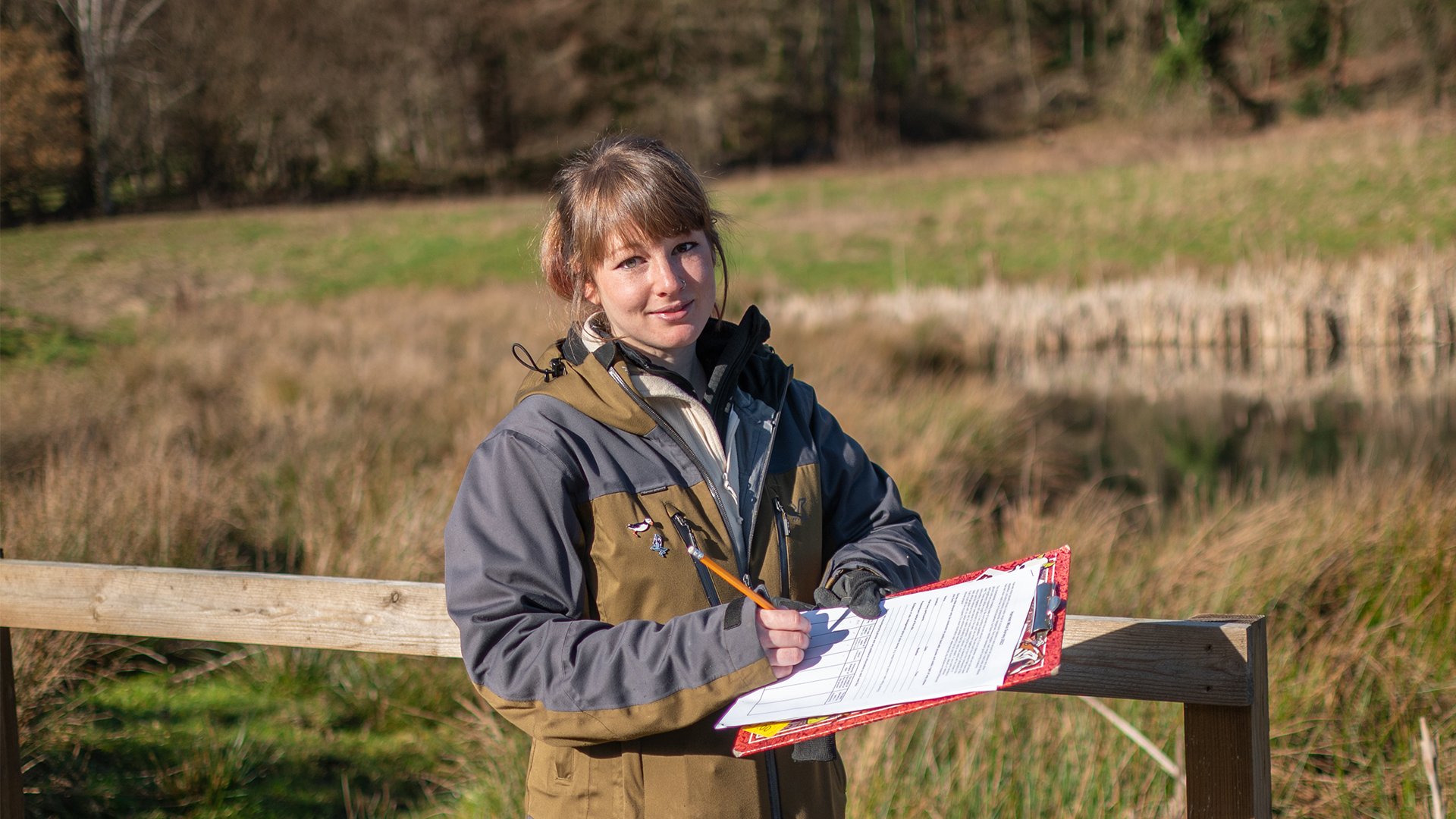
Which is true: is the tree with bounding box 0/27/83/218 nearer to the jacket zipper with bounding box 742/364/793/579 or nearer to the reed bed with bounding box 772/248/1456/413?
the jacket zipper with bounding box 742/364/793/579

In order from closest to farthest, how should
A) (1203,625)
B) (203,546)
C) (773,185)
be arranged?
(1203,625) → (203,546) → (773,185)

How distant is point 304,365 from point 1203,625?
8.49 meters

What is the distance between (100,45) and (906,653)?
654 centimetres

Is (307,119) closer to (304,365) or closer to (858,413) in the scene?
(304,365)

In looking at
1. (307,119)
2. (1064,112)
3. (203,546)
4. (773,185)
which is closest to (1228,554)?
(203,546)

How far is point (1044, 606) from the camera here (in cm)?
142

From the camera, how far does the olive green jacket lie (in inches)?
57.6

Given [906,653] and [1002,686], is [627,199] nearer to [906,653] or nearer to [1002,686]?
[906,653]

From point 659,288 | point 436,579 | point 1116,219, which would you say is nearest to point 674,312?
point 659,288

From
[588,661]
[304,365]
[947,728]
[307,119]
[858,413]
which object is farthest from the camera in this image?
[307,119]

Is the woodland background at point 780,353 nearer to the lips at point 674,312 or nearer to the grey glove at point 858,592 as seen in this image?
the lips at point 674,312

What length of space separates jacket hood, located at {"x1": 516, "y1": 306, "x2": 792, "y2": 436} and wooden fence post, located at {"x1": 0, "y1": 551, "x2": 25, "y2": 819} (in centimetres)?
147

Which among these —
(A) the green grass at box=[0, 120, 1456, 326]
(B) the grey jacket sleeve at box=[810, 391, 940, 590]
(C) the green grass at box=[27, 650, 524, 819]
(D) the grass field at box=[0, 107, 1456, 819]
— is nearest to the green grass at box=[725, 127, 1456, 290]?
(A) the green grass at box=[0, 120, 1456, 326]

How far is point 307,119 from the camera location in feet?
72.2
